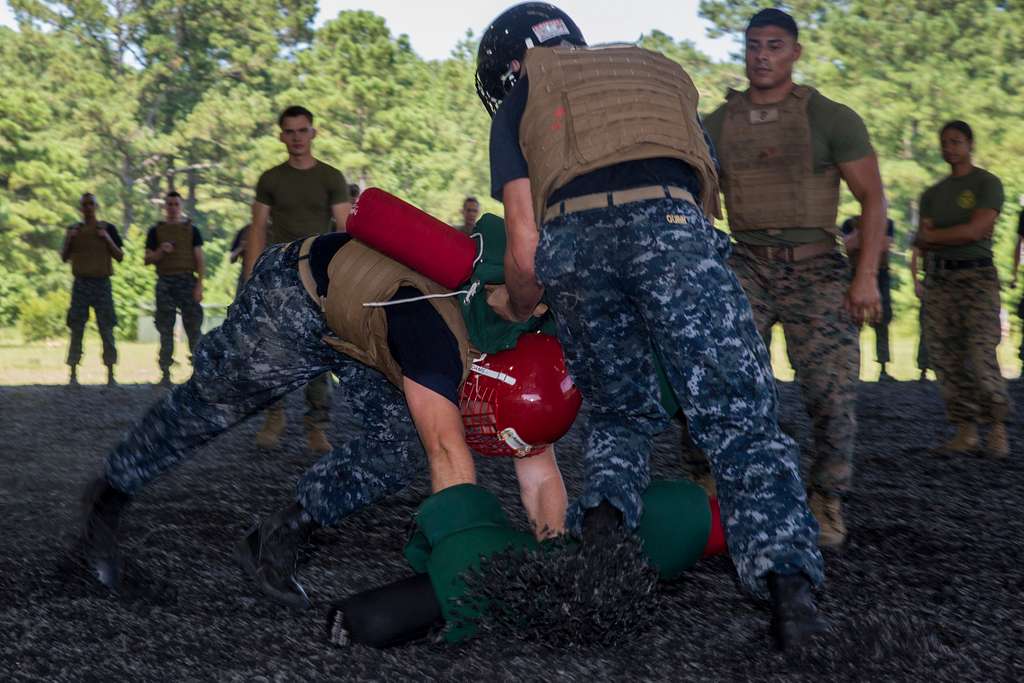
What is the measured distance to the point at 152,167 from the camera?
41219 mm

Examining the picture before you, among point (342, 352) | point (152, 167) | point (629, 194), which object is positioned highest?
point (152, 167)

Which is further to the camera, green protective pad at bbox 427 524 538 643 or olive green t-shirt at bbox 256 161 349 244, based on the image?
olive green t-shirt at bbox 256 161 349 244

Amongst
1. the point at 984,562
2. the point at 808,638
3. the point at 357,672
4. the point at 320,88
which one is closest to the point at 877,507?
the point at 984,562

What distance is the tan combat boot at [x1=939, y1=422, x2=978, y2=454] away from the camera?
753 cm

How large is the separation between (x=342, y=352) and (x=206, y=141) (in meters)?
39.3

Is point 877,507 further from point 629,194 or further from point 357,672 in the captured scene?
point 357,672

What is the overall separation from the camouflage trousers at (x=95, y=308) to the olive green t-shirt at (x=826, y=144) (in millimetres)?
9904

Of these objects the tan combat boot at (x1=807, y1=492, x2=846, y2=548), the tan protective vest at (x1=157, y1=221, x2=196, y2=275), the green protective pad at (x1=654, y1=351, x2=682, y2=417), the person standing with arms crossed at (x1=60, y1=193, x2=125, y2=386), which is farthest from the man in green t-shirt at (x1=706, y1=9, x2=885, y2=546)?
the person standing with arms crossed at (x1=60, y1=193, x2=125, y2=386)

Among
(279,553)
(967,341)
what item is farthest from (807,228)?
(967,341)

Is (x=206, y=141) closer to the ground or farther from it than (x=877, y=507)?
farther from it

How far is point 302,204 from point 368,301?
3.93m

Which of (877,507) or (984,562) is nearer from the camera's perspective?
(984,562)

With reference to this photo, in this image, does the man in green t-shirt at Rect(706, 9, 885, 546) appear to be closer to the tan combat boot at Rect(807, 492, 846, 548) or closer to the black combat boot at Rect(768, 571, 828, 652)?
the tan combat boot at Rect(807, 492, 846, 548)

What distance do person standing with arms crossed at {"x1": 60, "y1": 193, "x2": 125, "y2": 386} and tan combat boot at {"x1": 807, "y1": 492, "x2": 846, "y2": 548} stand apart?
10100mm
